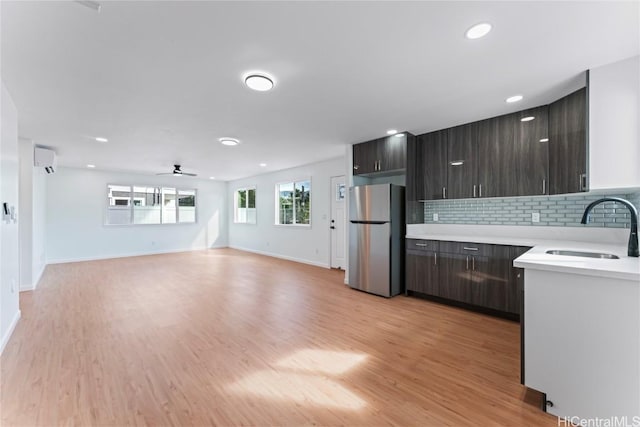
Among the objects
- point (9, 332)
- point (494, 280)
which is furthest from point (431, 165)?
point (9, 332)

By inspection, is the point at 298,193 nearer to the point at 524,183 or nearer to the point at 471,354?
the point at 524,183

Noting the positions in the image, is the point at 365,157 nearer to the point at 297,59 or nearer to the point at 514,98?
the point at 514,98

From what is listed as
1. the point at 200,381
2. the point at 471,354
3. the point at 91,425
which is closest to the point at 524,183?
the point at 471,354

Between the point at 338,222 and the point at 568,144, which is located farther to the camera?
the point at 338,222

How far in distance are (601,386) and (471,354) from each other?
916 millimetres

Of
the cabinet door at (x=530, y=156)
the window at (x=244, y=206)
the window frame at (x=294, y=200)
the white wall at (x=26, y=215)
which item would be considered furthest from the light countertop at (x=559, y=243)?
the white wall at (x=26, y=215)

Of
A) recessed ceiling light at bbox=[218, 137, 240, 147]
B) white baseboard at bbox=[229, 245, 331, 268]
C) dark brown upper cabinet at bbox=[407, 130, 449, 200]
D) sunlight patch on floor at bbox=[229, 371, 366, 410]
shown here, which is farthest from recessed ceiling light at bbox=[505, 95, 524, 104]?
white baseboard at bbox=[229, 245, 331, 268]

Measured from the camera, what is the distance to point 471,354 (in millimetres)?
2264

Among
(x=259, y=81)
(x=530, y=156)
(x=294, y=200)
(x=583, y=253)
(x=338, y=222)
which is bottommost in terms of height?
(x=583, y=253)

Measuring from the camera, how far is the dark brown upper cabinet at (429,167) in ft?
12.2

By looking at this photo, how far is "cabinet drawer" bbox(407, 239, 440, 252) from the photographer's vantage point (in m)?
3.51

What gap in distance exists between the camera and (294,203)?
6992mm

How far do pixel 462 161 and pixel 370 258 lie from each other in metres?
1.88

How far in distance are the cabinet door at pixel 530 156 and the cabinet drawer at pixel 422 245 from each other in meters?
1.05
